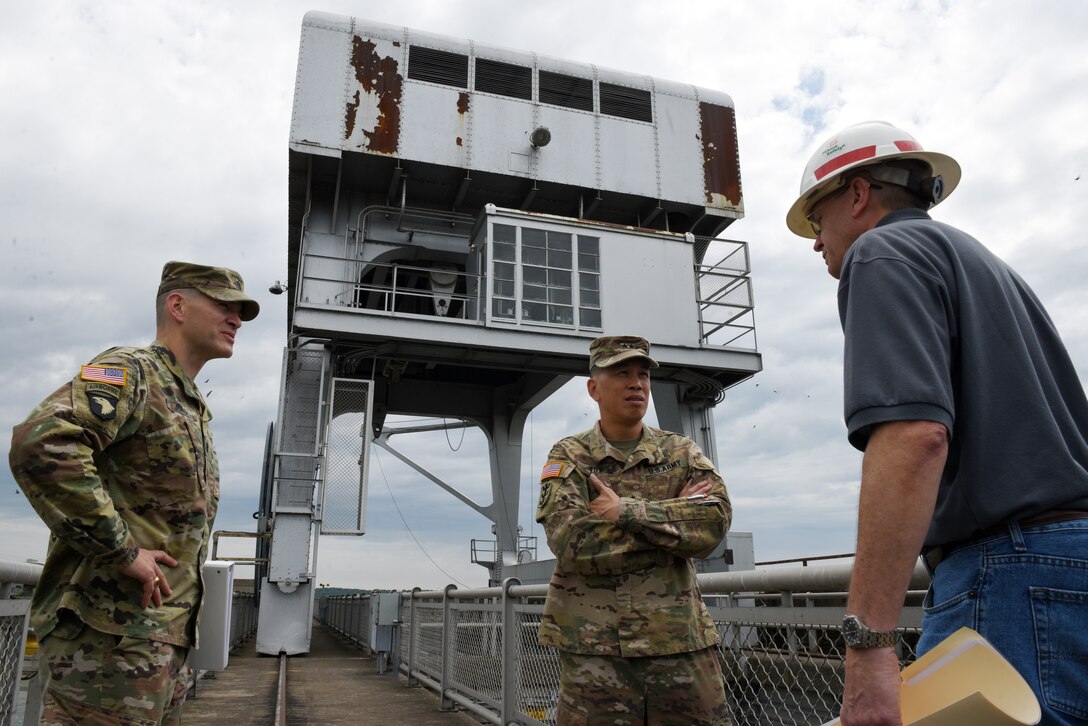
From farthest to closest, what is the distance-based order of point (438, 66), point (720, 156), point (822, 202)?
point (720, 156) → point (438, 66) → point (822, 202)

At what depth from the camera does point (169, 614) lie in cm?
231

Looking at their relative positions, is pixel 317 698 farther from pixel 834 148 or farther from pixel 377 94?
pixel 377 94

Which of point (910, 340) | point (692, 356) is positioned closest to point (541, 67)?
point (692, 356)

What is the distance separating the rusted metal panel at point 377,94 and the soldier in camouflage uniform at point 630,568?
35.0ft

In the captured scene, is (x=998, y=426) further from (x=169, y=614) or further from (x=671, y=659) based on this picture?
(x=169, y=614)

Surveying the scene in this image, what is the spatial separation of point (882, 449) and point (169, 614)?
6.89ft

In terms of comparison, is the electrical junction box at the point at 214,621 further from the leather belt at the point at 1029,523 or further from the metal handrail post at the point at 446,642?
the metal handrail post at the point at 446,642

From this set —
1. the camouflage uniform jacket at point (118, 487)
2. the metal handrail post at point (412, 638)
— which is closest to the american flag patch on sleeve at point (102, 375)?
the camouflage uniform jacket at point (118, 487)

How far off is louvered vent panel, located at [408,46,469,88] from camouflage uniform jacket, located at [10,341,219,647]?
11.8 meters

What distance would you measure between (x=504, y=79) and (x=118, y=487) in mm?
12762

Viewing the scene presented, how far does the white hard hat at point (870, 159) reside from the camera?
1.71 meters

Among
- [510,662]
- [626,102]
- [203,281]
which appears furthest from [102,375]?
[626,102]

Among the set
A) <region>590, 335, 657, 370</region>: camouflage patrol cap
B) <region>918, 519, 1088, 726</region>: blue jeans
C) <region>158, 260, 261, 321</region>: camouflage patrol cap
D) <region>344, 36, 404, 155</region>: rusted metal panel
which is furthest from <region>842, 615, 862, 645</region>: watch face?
<region>344, 36, 404, 155</region>: rusted metal panel

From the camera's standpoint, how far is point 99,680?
2121mm
